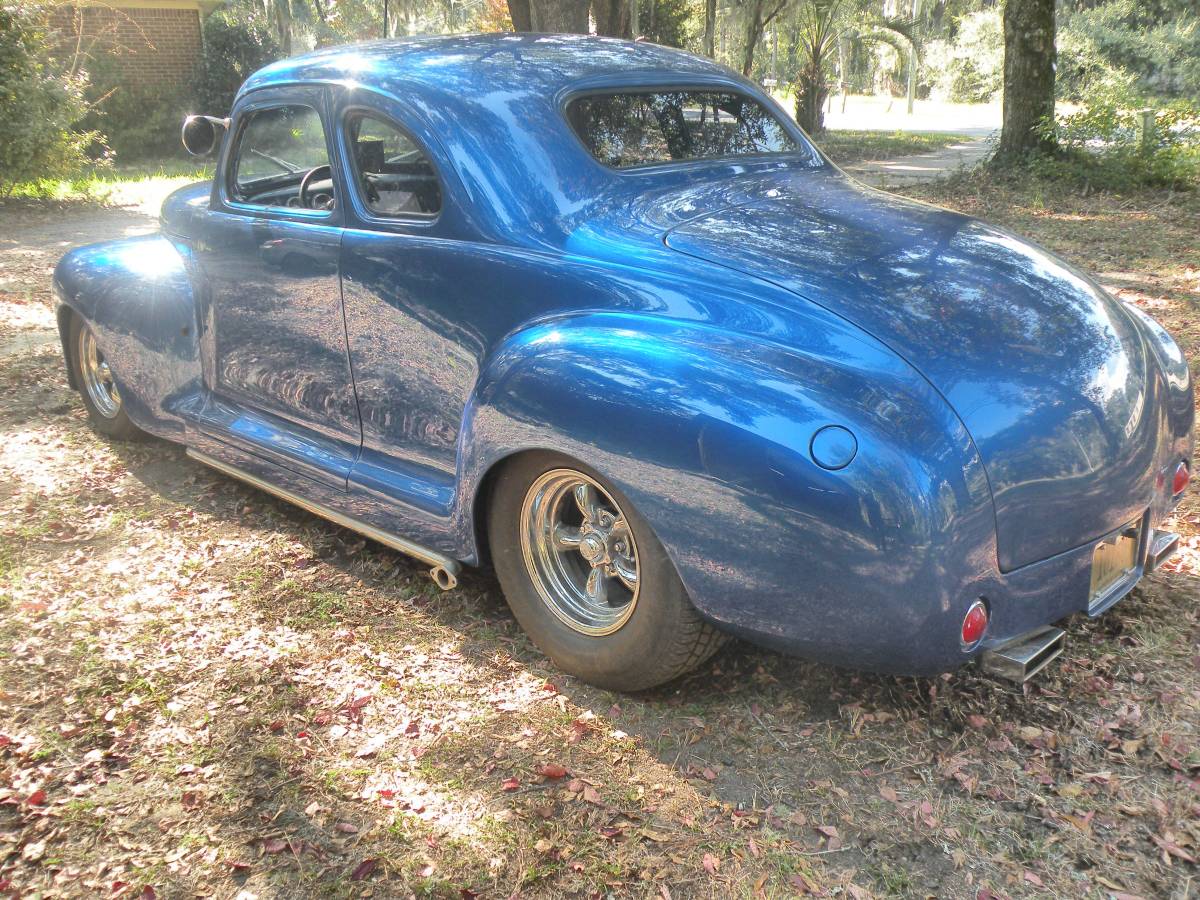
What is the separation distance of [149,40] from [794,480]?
22646 mm

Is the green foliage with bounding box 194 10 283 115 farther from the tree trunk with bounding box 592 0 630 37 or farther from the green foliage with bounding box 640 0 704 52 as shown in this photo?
the tree trunk with bounding box 592 0 630 37

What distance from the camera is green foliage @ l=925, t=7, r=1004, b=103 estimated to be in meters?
42.1

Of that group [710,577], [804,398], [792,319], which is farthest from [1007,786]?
[792,319]

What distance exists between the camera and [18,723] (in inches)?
125

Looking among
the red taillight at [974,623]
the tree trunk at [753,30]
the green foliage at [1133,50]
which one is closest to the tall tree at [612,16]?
the tree trunk at [753,30]

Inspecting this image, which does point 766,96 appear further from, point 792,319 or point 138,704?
point 138,704

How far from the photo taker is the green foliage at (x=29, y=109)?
1256 cm

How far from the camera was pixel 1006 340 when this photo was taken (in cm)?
289

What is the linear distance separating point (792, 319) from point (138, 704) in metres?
2.26

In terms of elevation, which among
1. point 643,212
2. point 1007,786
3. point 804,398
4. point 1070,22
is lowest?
point 1007,786

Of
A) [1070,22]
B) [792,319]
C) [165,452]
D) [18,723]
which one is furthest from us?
[1070,22]

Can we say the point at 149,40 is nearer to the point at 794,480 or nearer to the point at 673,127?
the point at 673,127

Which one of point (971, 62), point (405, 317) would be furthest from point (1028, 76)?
point (971, 62)

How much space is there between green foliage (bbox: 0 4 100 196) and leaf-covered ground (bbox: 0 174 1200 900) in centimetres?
1042
